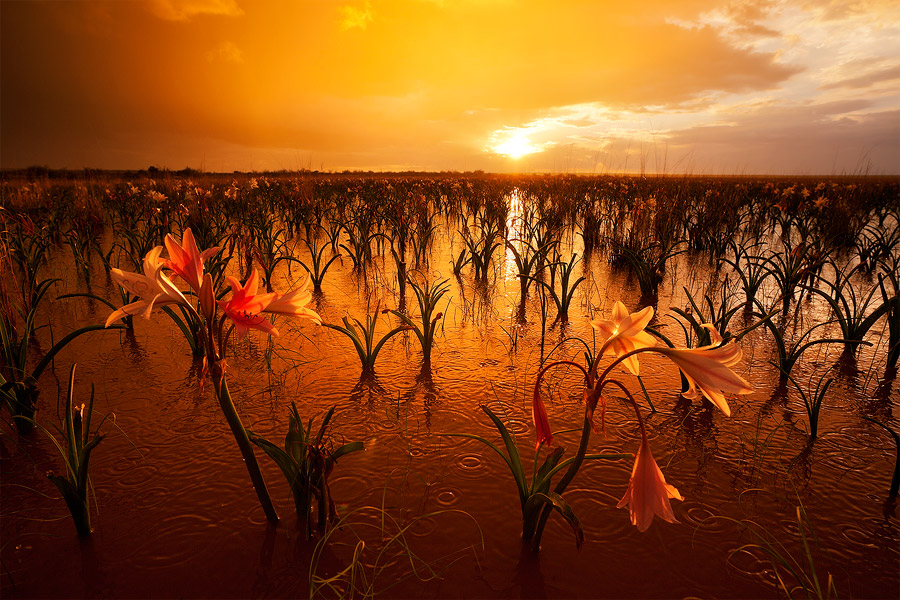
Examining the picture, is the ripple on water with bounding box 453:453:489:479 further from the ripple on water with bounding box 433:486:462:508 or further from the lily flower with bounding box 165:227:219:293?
the lily flower with bounding box 165:227:219:293

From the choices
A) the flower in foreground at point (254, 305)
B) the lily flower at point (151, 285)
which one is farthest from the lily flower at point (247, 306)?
the lily flower at point (151, 285)

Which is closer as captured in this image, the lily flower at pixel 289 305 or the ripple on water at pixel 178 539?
the lily flower at pixel 289 305

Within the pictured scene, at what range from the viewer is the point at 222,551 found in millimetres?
1531

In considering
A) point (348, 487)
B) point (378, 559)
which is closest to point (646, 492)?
point (378, 559)

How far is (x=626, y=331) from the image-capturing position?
1.02 m

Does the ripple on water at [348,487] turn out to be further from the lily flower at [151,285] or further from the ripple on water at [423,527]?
the lily flower at [151,285]

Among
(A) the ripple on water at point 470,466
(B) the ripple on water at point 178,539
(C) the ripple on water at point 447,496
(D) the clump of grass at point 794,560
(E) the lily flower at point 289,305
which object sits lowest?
(D) the clump of grass at point 794,560

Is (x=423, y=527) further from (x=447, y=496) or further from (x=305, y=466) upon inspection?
(x=305, y=466)

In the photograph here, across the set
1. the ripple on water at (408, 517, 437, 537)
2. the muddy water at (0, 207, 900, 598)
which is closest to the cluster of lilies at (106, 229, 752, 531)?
the muddy water at (0, 207, 900, 598)

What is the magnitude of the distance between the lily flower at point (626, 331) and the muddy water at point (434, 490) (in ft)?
2.15

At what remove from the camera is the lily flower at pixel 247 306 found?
1147mm

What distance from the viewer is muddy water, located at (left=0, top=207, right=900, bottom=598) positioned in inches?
56.9

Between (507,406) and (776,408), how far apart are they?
5.08 feet

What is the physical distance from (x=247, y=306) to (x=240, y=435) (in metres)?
0.46
